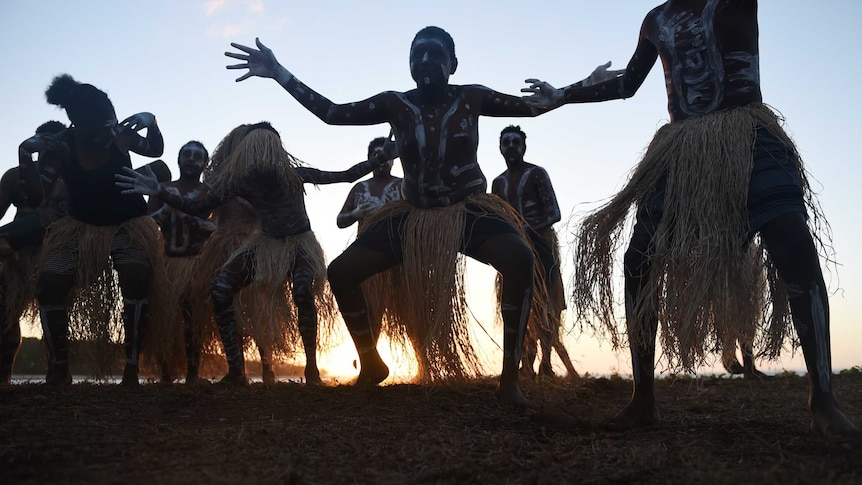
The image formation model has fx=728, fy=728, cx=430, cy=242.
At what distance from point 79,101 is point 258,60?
1538 millimetres

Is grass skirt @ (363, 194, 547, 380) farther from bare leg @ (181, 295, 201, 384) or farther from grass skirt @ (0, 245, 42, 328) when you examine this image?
grass skirt @ (0, 245, 42, 328)

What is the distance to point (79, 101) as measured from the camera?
15.6ft

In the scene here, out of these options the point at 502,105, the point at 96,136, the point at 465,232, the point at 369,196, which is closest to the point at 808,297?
the point at 465,232

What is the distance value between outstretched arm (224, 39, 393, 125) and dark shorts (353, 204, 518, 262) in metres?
0.60

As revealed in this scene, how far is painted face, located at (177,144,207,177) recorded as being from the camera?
619 cm

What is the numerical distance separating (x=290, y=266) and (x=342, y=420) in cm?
239

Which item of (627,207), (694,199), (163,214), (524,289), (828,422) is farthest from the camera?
(163,214)

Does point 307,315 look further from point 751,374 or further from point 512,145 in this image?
point 751,374

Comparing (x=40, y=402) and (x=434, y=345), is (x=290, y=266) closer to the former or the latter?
(x=434, y=345)

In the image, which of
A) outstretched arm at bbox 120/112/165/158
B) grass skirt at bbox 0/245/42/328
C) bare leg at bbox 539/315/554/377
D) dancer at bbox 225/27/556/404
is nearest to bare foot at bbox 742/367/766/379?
bare leg at bbox 539/315/554/377

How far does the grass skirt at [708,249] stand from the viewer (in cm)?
264

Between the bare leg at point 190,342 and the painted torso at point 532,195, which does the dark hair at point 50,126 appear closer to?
the bare leg at point 190,342

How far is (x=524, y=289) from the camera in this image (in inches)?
138

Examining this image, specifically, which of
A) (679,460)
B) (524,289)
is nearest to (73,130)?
(524,289)
